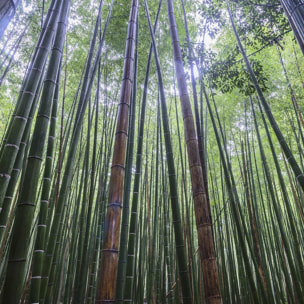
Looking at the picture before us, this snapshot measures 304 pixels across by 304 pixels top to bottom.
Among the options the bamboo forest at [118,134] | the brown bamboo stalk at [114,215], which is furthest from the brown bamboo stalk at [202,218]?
the brown bamboo stalk at [114,215]

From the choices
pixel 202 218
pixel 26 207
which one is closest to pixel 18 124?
pixel 26 207

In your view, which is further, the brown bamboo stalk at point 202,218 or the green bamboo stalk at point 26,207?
A: the brown bamboo stalk at point 202,218

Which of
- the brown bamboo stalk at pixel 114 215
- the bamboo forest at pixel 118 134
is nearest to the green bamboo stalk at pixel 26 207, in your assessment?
the bamboo forest at pixel 118 134

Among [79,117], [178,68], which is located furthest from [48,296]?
[178,68]

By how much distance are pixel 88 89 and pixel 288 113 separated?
4682mm

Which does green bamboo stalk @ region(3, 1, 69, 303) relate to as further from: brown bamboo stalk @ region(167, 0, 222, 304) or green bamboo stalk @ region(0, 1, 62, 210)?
brown bamboo stalk @ region(167, 0, 222, 304)

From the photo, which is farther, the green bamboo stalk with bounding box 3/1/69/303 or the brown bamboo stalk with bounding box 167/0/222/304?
the brown bamboo stalk with bounding box 167/0/222/304

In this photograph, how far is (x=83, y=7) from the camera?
4.07 m

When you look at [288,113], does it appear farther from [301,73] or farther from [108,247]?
[108,247]

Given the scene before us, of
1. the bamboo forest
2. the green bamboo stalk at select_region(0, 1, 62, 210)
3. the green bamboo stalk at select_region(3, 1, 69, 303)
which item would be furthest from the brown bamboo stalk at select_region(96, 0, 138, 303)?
the green bamboo stalk at select_region(0, 1, 62, 210)

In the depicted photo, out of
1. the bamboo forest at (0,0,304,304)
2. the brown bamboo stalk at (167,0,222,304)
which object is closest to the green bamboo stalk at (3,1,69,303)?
the bamboo forest at (0,0,304,304)

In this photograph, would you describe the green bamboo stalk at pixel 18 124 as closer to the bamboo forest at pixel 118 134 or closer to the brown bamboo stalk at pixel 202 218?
the bamboo forest at pixel 118 134

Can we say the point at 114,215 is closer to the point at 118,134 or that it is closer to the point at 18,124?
the point at 118,134

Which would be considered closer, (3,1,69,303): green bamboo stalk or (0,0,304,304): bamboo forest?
(3,1,69,303): green bamboo stalk
